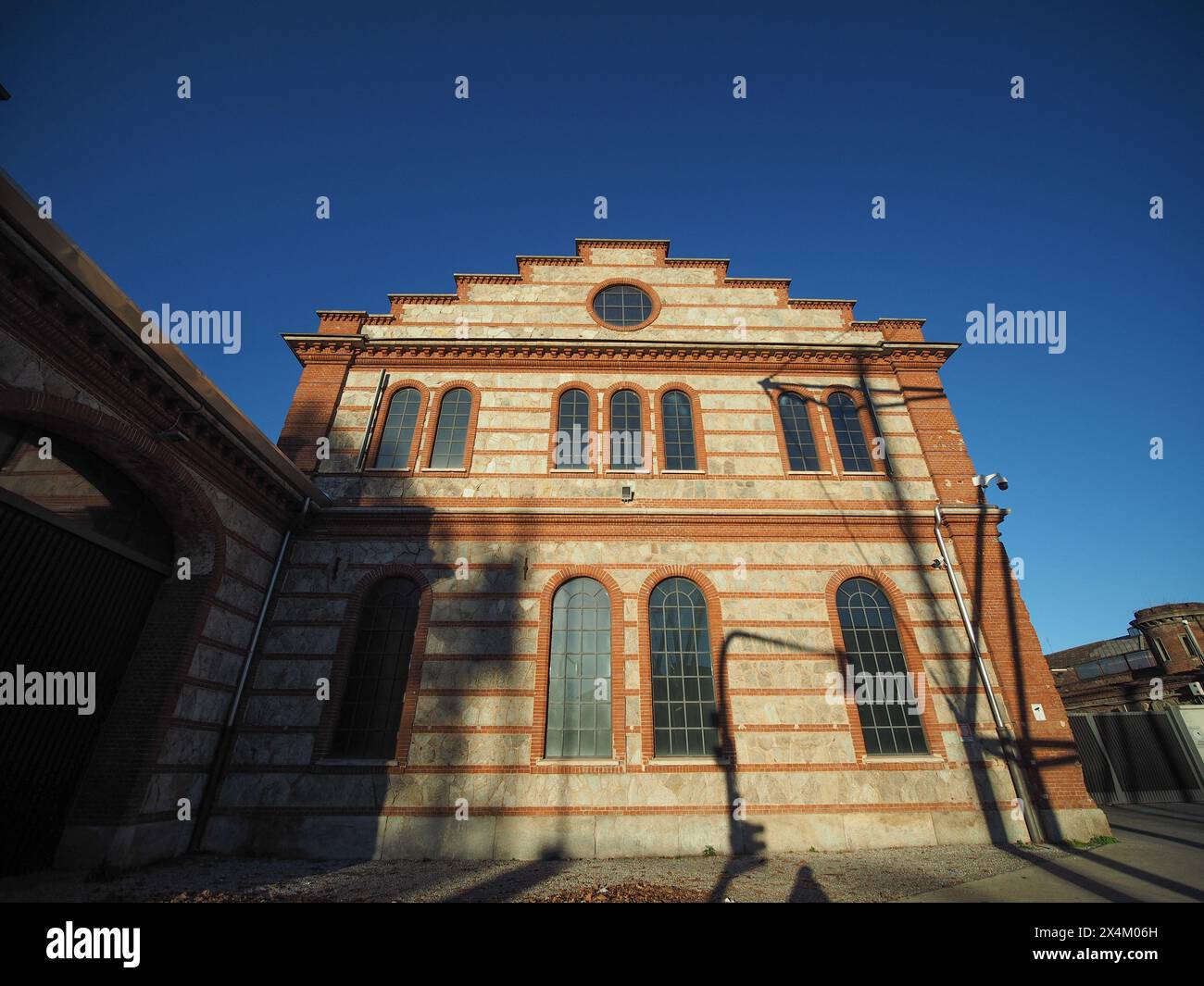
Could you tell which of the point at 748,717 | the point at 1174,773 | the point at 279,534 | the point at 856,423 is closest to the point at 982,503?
the point at 856,423

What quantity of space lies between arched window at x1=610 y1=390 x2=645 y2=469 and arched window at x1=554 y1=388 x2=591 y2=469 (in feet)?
2.18

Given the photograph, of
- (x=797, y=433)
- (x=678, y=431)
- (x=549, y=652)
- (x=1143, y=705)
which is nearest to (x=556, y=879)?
(x=549, y=652)

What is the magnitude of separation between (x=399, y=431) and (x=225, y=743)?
288 inches

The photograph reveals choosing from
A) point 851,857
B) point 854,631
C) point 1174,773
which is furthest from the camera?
point 1174,773

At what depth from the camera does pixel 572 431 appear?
12.5 meters

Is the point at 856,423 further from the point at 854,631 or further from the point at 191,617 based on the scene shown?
the point at 191,617

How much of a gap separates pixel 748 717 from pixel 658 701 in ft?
5.86

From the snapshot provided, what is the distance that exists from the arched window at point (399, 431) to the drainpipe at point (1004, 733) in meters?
12.9

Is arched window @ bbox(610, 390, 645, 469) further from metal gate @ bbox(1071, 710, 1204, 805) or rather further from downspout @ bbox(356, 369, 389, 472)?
metal gate @ bbox(1071, 710, 1204, 805)

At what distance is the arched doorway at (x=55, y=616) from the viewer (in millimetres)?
6477

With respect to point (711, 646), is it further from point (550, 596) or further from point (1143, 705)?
point (1143, 705)

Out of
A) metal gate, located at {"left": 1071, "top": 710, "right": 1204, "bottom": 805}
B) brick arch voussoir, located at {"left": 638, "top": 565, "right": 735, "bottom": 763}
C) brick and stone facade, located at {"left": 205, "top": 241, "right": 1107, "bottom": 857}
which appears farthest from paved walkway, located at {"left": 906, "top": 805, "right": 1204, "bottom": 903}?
metal gate, located at {"left": 1071, "top": 710, "right": 1204, "bottom": 805}

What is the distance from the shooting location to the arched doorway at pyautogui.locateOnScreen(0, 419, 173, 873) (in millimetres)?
6477

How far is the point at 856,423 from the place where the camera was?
12.9 m
